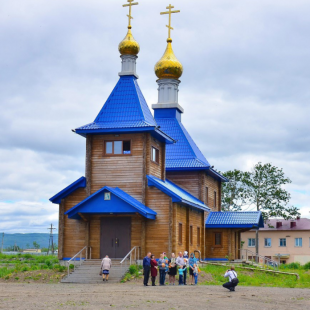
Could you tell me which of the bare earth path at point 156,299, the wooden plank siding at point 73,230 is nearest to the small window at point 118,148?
the wooden plank siding at point 73,230

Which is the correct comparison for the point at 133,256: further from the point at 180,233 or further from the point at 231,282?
the point at 231,282

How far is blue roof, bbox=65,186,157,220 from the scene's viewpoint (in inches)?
1024

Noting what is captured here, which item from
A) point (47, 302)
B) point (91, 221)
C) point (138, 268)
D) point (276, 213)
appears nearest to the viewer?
point (47, 302)

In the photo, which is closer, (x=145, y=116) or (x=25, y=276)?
(x=25, y=276)

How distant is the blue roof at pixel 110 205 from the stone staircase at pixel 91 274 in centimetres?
226

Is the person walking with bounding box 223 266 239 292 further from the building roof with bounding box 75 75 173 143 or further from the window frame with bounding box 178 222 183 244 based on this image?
the building roof with bounding box 75 75 173 143

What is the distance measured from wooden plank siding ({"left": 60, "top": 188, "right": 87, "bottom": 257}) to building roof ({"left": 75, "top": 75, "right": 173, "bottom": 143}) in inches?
114

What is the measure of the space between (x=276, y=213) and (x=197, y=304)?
33.4 meters

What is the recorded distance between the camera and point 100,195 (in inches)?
1043

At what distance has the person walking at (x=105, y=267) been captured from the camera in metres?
24.0

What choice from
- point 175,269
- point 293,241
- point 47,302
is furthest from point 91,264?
point 293,241

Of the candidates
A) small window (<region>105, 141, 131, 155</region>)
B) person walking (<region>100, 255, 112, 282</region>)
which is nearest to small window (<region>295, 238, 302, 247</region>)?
small window (<region>105, 141, 131, 155</region>)

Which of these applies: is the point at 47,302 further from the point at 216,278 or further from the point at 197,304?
the point at 216,278

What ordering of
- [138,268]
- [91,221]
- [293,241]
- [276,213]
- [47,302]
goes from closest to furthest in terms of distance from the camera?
1. [47,302]
2. [138,268]
3. [91,221]
4. [276,213]
5. [293,241]
